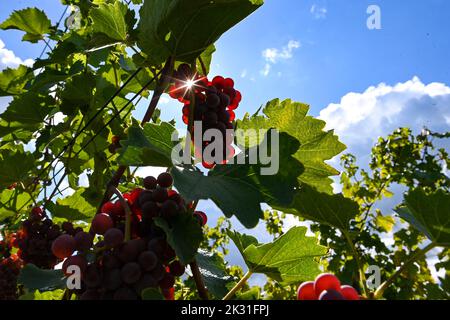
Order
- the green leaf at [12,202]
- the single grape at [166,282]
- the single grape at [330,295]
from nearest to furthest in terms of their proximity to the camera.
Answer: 1. the single grape at [330,295]
2. the single grape at [166,282]
3. the green leaf at [12,202]

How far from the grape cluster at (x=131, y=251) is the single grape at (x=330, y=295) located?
35 centimetres

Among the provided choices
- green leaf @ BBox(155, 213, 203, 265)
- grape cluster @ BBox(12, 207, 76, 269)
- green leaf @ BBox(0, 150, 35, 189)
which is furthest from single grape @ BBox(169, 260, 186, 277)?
green leaf @ BBox(0, 150, 35, 189)

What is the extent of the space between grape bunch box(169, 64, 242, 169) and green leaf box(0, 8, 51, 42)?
1495 millimetres

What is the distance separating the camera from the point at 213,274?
1244 mm

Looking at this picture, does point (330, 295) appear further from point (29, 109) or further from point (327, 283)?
point (29, 109)

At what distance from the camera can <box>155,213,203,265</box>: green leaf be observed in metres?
0.87

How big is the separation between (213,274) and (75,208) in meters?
1.04

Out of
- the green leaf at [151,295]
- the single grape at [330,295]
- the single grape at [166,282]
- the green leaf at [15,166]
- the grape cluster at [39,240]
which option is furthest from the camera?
the green leaf at [15,166]

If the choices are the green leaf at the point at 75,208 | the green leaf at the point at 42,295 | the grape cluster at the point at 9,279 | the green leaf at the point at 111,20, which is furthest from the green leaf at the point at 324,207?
the green leaf at the point at 75,208

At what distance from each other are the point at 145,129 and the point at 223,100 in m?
0.26

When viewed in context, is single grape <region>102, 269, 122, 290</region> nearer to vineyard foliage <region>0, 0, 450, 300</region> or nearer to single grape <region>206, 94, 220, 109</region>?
vineyard foliage <region>0, 0, 450, 300</region>

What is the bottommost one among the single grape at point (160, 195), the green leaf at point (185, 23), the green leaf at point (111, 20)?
the single grape at point (160, 195)

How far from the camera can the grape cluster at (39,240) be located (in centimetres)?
→ 153

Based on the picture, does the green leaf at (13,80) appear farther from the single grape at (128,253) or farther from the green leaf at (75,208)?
the single grape at (128,253)
